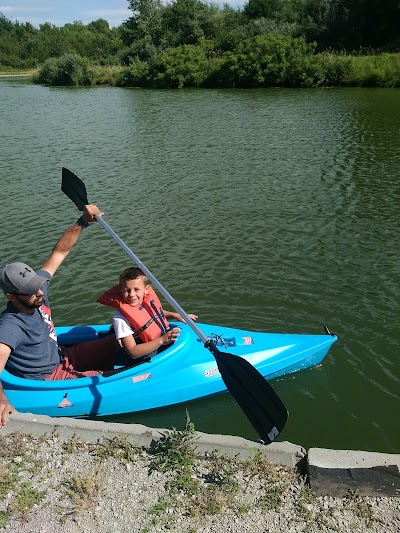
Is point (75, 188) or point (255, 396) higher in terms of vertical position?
point (75, 188)

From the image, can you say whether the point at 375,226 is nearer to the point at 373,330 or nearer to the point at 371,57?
the point at 373,330

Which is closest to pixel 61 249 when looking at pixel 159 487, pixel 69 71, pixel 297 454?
pixel 159 487

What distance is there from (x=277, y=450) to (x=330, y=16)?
3280 cm

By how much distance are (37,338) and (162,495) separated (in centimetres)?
148

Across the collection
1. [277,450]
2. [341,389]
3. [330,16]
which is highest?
[330,16]

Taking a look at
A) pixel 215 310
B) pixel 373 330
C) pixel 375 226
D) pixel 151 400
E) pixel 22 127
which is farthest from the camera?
pixel 22 127

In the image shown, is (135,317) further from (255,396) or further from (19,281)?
(255,396)

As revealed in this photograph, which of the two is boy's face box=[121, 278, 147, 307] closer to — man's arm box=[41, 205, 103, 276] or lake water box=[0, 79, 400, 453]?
man's arm box=[41, 205, 103, 276]

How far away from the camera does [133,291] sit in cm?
409

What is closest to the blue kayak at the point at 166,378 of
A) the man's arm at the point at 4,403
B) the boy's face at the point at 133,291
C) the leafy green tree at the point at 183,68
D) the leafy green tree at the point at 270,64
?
the boy's face at the point at 133,291

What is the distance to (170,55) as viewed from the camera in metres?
32.3

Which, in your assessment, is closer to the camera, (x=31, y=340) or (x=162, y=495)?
(x=162, y=495)

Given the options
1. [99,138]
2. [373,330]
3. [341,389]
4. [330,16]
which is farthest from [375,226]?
[330,16]

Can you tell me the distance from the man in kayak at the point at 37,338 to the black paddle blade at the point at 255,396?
125 cm
